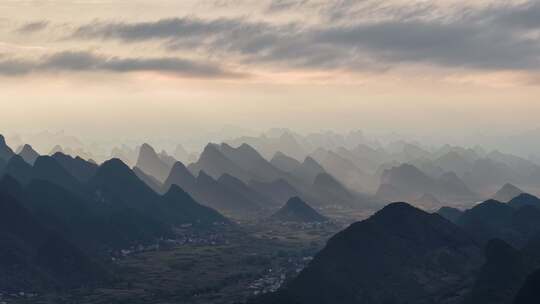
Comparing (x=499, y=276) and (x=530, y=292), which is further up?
(x=530, y=292)

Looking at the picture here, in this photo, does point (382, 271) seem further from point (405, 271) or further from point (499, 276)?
point (499, 276)

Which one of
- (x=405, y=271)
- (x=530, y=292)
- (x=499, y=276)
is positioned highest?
(x=530, y=292)

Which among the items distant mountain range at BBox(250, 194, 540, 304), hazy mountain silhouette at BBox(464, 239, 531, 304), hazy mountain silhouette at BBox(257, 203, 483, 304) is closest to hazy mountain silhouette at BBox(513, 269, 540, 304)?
distant mountain range at BBox(250, 194, 540, 304)

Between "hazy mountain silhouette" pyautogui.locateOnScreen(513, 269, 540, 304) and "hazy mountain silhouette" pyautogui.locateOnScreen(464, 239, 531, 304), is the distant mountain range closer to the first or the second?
"hazy mountain silhouette" pyautogui.locateOnScreen(464, 239, 531, 304)

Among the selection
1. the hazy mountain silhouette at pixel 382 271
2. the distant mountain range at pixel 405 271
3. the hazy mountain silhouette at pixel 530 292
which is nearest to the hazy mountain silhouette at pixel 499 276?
the distant mountain range at pixel 405 271

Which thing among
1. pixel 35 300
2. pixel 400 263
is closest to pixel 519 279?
pixel 400 263

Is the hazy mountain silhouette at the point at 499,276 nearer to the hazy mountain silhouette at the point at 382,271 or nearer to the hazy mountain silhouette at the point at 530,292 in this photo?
the hazy mountain silhouette at the point at 382,271

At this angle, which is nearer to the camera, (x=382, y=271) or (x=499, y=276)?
(x=499, y=276)

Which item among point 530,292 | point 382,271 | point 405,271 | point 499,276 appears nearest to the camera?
point 530,292

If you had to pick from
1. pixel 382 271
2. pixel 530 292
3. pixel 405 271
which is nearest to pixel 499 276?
pixel 405 271
